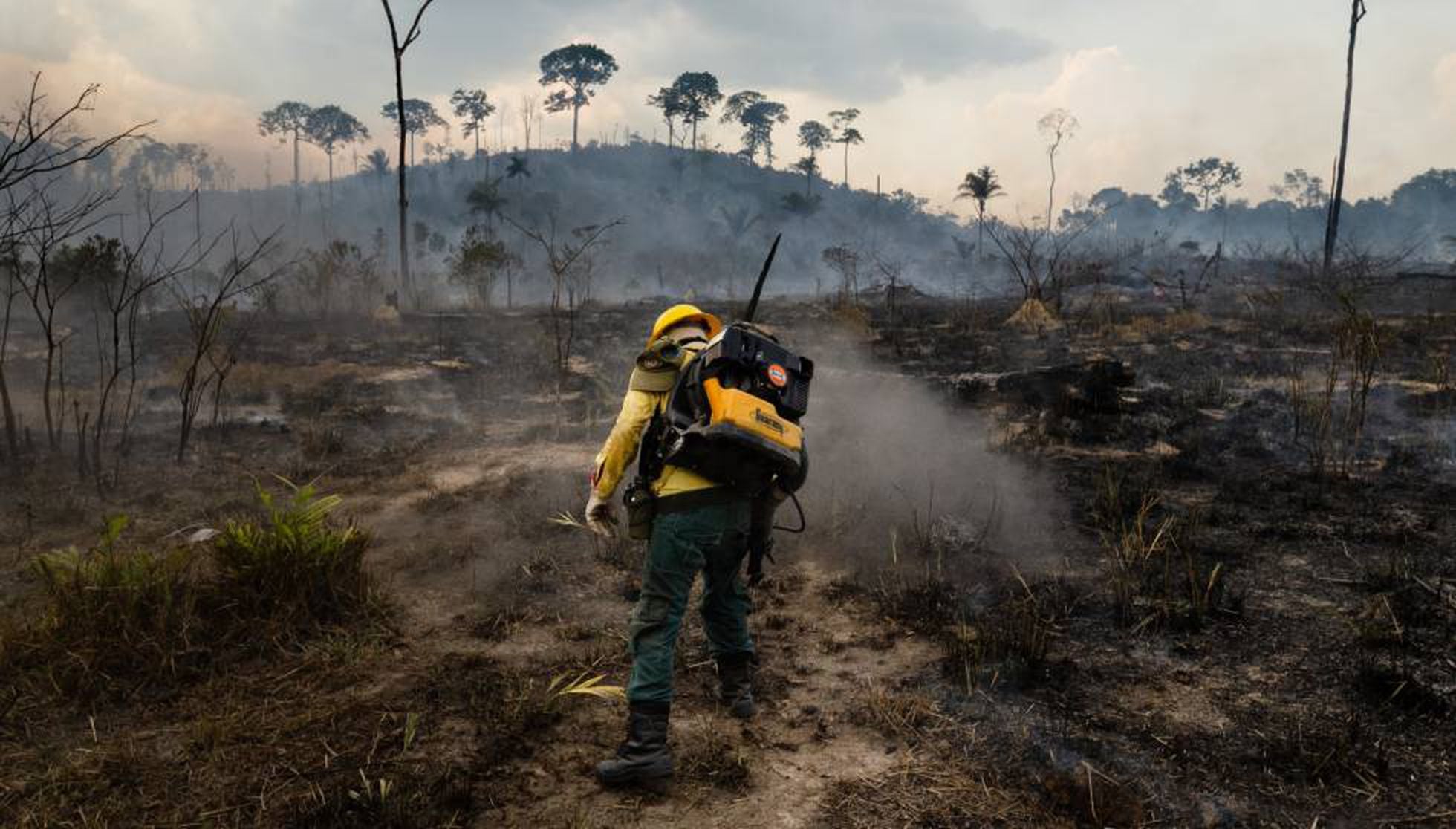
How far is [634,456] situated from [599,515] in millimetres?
257

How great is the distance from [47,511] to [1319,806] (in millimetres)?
7468

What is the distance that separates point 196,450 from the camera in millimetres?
7484

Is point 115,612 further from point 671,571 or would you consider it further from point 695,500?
point 695,500

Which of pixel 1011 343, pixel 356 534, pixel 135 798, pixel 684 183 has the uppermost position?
pixel 684 183

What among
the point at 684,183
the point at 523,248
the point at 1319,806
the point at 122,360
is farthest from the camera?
the point at 684,183

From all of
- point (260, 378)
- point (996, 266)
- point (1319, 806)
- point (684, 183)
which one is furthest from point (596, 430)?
point (684, 183)

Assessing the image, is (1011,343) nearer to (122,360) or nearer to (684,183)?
(122,360)

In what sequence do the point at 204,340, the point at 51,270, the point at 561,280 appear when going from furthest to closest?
the point at 561,280 < the point at 51,270 < the point at 204,340

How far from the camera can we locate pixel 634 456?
9.55ft

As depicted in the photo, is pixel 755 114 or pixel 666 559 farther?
pixel 755 114

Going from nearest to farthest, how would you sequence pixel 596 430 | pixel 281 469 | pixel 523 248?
pixel 281 469, pixel 596 430, pixel 523 248

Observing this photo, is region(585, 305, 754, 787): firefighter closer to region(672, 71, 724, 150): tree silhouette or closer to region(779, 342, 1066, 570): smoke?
region(779, 342, 1066, 570): smoke

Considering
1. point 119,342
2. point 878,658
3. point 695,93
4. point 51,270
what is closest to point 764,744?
point 878,658

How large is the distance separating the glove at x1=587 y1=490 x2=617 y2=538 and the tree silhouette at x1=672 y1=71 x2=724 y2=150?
71.2 metres
